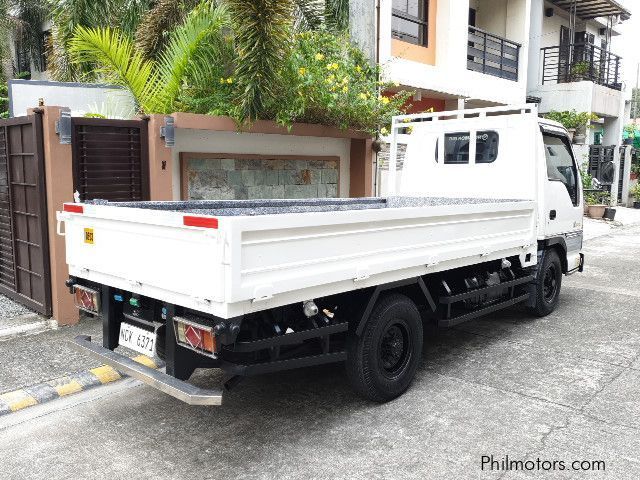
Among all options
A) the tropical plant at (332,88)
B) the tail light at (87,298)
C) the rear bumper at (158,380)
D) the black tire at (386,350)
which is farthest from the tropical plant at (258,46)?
the rear bumper at (158,380)

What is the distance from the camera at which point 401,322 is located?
4.53 metres

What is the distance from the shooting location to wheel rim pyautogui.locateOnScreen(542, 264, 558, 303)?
7048 millimetres

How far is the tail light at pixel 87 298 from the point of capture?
422 centimetres

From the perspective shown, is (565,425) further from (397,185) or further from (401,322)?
(397,185)

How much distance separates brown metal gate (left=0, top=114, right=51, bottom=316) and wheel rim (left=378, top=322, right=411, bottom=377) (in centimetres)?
379

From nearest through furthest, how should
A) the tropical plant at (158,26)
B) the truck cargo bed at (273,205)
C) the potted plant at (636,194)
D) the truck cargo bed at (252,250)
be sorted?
the truck cargo bed at (252,250), the truck cargo bed at (273,205), the tropical plant at (158,26), the potted plant at (636,194)

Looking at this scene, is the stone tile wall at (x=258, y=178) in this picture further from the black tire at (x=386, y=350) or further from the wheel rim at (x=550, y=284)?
the black tire at (x=386, y=350)

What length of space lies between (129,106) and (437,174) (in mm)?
4154

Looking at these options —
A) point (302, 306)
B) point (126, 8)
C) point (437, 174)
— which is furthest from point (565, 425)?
point (126, 8)

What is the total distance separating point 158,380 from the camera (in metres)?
3.53

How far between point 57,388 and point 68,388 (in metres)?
0.08

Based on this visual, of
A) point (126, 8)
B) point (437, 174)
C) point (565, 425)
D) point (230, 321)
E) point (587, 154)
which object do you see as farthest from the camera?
point (587, 154)

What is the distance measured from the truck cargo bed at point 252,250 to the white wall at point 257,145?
231 centimetres

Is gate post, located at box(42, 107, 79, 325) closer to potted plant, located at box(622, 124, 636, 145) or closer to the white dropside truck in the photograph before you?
the white dropside truck
